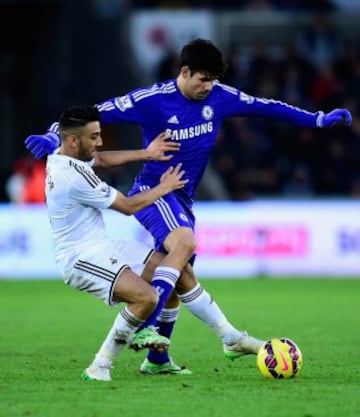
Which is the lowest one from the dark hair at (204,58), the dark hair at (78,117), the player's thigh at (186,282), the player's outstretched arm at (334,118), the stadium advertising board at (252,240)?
the stadium advertising board at (252,240)

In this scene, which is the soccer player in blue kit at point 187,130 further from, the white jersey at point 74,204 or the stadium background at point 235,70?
the stadium background at point 235,70

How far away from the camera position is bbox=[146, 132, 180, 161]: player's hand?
8.61 m

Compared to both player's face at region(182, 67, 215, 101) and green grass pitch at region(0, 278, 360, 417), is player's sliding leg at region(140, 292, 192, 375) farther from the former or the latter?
player's face at region(182, 67, 215, 101)

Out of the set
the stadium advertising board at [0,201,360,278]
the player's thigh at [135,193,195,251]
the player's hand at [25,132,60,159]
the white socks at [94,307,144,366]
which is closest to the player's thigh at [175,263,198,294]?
the player's thigh at [135,193,195,251]

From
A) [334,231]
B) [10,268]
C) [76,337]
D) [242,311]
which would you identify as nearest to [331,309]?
[242,311]

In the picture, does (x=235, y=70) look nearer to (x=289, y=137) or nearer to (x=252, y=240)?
(x=289, y=137)

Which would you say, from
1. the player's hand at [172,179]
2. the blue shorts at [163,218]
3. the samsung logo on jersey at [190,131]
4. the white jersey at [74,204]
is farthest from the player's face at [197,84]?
the white jersey at [74,204]

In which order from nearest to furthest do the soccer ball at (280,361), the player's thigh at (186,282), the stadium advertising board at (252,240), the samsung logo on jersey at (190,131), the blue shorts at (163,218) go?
the soccer ball at (280,361) → the blue shorts at (163,218) → the player's thigh at (186,282) → the samsung logo on jersey at (190,131) → the stadium advertising board at (252,240)

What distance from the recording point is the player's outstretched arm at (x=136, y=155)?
853cm

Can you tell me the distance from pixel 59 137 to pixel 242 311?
6.06 metres

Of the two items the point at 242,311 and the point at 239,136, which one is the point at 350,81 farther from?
the point at 242,311

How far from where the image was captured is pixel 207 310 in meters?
8.80

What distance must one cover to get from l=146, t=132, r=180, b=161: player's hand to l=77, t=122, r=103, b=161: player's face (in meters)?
0.55

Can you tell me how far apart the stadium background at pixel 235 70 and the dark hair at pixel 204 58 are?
11.4 metres
